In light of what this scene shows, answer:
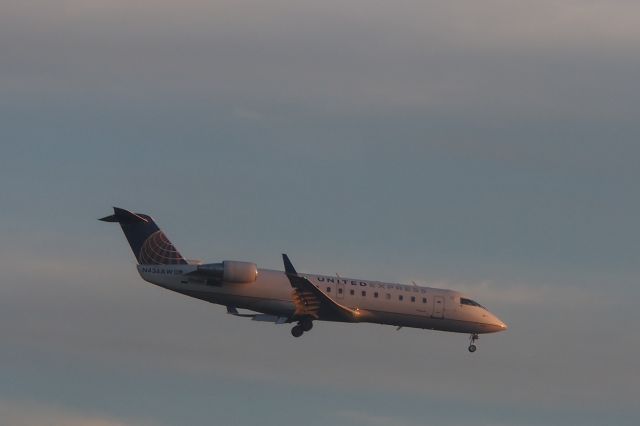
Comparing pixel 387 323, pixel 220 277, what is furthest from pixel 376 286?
pixel 220 277

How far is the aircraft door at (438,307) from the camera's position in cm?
10125

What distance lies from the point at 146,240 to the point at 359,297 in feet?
36.3

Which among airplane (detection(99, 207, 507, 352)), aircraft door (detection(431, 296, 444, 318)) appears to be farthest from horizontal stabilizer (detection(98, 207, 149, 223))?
aircraft door (detection(431, 296, 444, 318))

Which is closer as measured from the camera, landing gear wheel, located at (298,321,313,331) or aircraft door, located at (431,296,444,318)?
landing gear wheel, located at (298,321,313,331)

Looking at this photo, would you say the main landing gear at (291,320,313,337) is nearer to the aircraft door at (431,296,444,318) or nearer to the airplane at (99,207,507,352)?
the airplane at (99,207,507,352)

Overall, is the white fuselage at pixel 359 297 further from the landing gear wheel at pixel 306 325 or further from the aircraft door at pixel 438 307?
the landing gear wheel at pixel 306 325

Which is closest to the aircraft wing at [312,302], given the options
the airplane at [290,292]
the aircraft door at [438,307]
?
the airplane at [290,292]

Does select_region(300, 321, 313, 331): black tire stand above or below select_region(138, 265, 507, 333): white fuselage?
below

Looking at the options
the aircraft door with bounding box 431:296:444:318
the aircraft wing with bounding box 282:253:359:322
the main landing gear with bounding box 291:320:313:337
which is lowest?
the main landing gear with bounding box 291:320:313:337

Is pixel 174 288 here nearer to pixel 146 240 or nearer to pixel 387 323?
pixel 146 240

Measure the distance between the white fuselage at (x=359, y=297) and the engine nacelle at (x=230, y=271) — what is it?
0.37 m

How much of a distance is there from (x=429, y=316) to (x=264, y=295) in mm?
8878

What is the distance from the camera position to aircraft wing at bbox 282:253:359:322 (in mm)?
97438

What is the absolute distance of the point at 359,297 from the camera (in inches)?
3930
